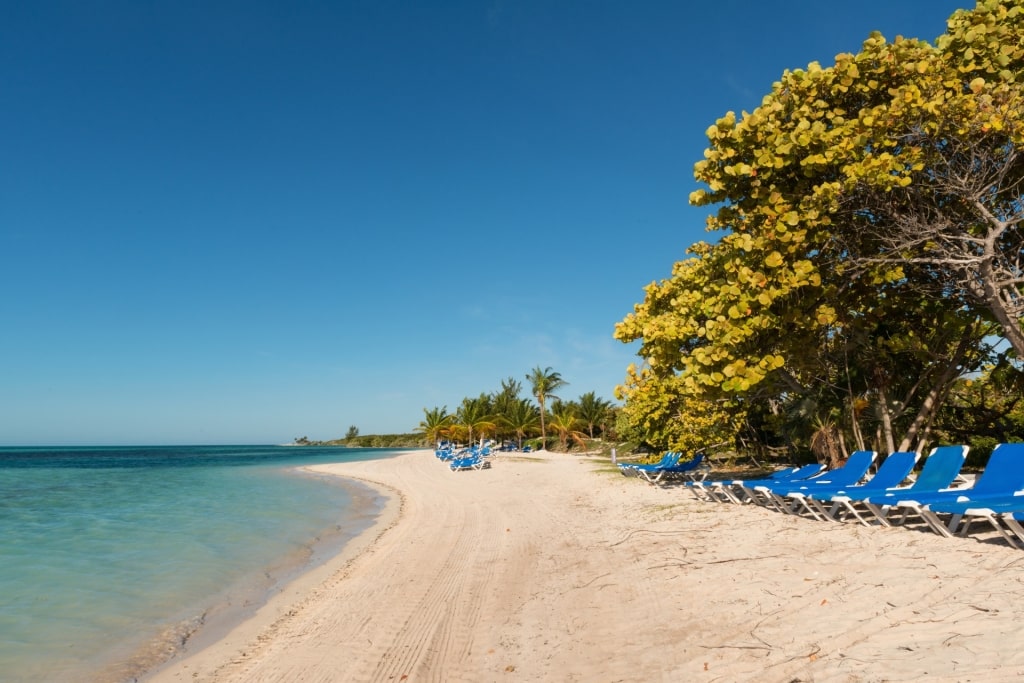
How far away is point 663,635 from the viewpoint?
4066 mm

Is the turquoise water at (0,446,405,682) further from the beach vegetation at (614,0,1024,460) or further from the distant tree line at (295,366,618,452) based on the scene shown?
the distant tree line at (295,366,618,452)

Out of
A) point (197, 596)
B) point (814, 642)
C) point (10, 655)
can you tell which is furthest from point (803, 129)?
point (10, 655)

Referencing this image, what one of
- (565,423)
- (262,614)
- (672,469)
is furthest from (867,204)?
(565,423)

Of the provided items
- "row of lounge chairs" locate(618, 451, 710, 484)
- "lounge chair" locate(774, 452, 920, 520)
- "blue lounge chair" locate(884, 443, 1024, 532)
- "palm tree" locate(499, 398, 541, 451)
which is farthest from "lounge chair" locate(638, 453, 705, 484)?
"palm tree" locate(499, 398, 541, 451)

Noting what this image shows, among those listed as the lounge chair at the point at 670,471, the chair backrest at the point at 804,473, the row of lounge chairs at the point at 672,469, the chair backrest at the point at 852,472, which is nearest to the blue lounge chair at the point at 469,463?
the row of lounge chairs at the point at 672,469

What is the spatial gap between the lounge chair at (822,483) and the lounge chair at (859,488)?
102 millimetres

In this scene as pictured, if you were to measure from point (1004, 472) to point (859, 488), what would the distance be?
58.7 inches

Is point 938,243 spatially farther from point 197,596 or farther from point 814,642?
point 197,596

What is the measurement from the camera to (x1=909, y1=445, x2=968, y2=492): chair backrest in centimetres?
711

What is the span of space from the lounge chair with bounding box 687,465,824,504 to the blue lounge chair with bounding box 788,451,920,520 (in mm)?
1175

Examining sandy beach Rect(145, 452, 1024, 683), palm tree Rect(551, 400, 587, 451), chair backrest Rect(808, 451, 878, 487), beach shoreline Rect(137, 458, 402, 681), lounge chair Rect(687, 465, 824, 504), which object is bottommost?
beach shoreline Rect(137, 458, 402, 681)

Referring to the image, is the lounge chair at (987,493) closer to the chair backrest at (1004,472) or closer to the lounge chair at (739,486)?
the chair backrest at (1004,472)

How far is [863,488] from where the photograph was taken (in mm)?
7348

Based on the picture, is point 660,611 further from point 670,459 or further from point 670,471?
point 670,459
